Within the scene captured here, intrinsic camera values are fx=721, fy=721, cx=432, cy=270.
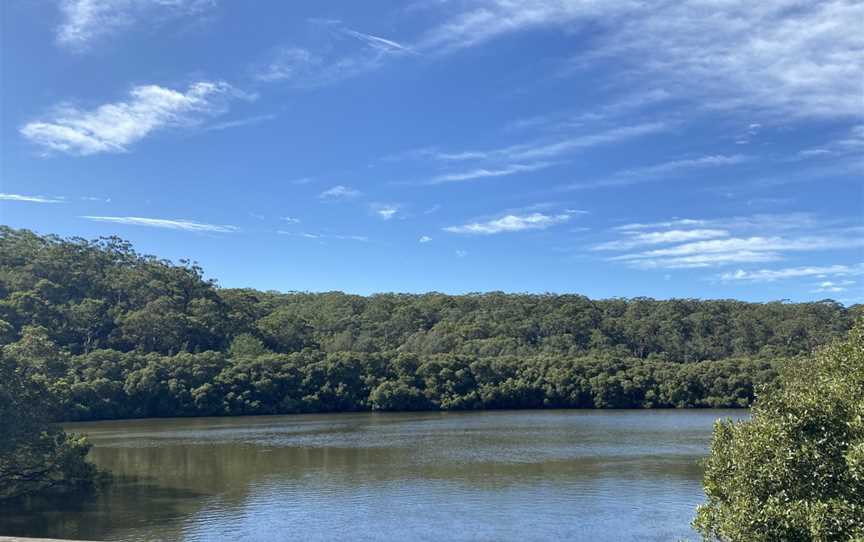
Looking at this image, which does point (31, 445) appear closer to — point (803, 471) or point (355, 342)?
point (803, 471)

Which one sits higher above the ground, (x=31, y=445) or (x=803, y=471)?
(x=803, y=471)

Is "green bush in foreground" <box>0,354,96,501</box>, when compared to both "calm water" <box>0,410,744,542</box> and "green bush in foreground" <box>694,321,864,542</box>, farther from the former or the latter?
"green bush in foreground" <box>694,321,864,542</box>

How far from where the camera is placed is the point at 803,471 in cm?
1204

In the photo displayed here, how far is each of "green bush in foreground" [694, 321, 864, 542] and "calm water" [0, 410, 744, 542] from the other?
14440 millimetres

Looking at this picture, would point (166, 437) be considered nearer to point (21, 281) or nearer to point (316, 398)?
point (316, 398)

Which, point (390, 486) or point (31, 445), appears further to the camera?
point (390, 486)

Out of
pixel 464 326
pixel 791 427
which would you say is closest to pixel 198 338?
pixel 464 326

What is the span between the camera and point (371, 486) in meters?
36.8

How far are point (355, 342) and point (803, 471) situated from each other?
106542 millimetres

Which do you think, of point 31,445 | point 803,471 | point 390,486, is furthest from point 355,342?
point 803,471

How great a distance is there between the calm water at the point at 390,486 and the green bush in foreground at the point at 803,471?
568 inches

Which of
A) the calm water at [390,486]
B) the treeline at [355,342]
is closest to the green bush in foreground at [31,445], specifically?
the calm water at [390,486]

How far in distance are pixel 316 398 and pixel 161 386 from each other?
58.4 ft

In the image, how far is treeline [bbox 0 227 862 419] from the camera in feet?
272
